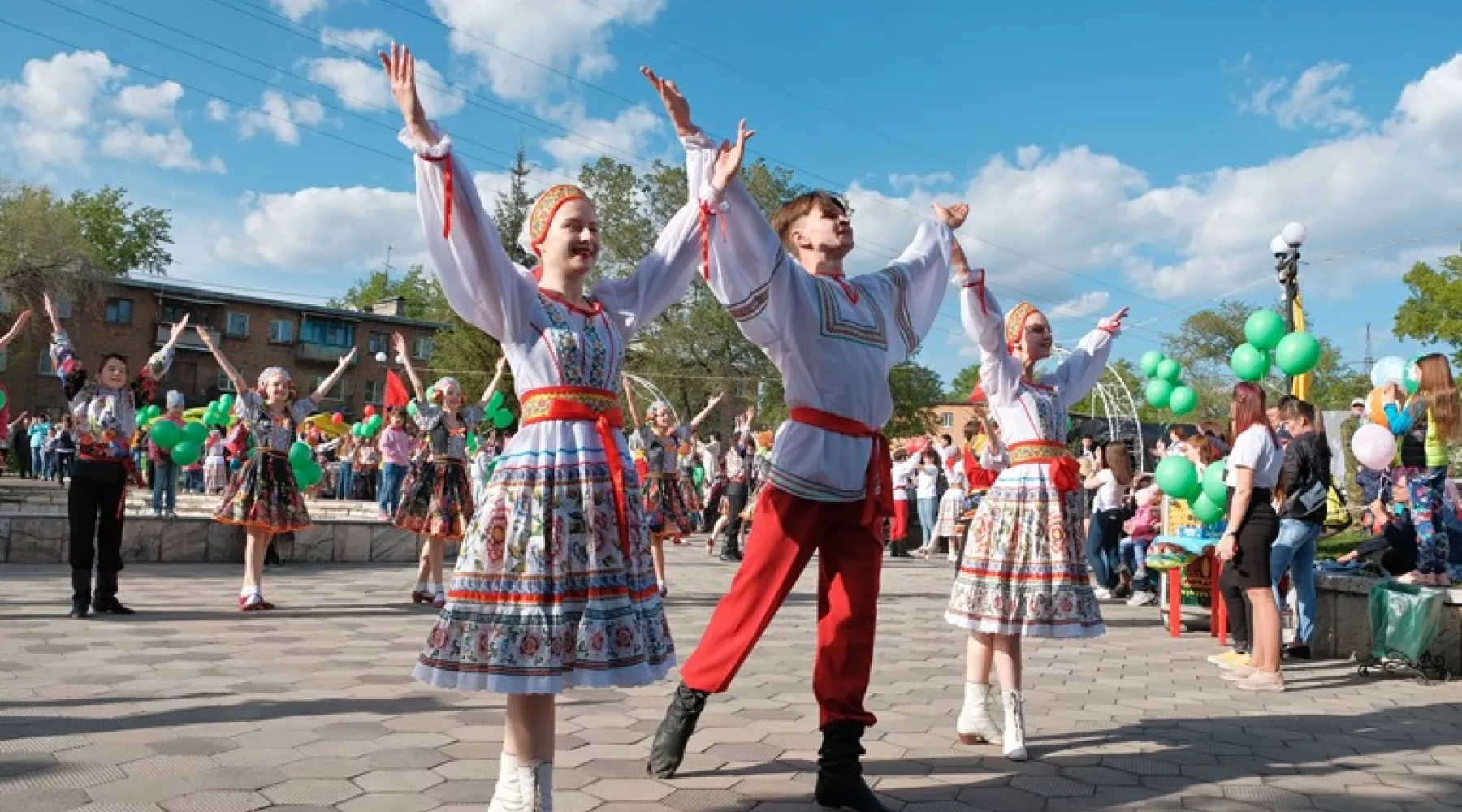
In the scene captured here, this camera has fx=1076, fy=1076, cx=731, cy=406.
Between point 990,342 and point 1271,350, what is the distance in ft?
16.8

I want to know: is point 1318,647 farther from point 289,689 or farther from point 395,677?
point 289,689

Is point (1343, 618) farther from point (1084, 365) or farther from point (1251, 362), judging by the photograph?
point (1084, 365)

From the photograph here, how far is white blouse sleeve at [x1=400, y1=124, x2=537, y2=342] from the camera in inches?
118

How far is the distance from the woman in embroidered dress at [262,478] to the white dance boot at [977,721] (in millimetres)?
5405

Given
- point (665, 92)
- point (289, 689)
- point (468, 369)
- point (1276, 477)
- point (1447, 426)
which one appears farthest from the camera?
point (468, 369)

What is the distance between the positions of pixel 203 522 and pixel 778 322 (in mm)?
9886

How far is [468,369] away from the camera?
4506cm

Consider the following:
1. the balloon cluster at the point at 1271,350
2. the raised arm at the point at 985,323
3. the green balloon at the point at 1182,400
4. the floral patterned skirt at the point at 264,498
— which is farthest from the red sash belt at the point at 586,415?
the green balloon at the point at 1182,400

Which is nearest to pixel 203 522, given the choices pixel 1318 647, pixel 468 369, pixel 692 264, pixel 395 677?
pixel 395 677

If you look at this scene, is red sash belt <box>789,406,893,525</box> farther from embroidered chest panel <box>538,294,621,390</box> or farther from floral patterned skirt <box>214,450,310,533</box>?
floral patterned skirt <box>214,450,310,533</box>

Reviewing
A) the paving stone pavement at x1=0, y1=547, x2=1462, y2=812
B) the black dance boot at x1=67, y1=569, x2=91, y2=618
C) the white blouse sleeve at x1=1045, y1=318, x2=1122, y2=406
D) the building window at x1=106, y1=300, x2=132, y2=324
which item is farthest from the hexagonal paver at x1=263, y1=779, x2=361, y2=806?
the building window at x1=106, y1=300, x2=132, y2=324

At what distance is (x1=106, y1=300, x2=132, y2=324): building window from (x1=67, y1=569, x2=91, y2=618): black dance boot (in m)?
48.0

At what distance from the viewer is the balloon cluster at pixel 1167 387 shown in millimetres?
9750

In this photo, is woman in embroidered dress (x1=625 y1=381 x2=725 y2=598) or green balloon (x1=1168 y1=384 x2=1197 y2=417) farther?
woman in embroidered dress (x1=625 y1=381 x2=725 y2=598)
